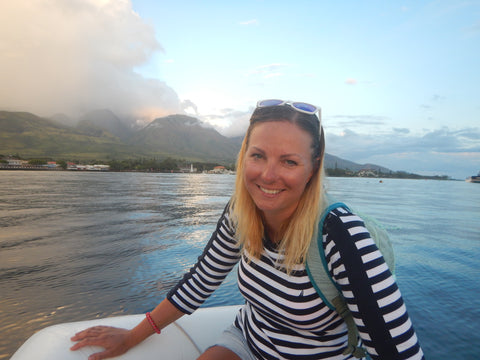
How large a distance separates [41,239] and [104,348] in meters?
7.99

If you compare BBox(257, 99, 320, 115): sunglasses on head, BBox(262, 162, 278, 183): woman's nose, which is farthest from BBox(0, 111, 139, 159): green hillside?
BBox(262, 162, 278, 183): woman's nose

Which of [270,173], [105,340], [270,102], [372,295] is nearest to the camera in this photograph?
[372,295]

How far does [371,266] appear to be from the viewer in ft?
3.84

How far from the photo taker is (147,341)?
76.1 inches

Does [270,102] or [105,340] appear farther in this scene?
[105,340]

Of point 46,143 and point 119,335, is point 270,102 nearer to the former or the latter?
point 119,335

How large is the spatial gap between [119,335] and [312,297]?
3.99 ft

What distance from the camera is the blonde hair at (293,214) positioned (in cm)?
140

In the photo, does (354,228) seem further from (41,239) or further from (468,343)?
(41,239)

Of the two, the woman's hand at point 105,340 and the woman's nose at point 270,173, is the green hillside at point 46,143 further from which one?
the woman's nose at point 270,173

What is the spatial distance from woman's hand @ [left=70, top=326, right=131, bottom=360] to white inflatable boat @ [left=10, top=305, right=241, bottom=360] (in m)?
0.03

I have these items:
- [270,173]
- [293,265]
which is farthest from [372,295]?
[270,173]

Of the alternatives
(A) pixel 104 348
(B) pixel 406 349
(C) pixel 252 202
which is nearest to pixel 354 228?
(B) pixel 406 349

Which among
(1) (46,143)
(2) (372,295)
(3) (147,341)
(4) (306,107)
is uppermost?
(1) (46,143)
